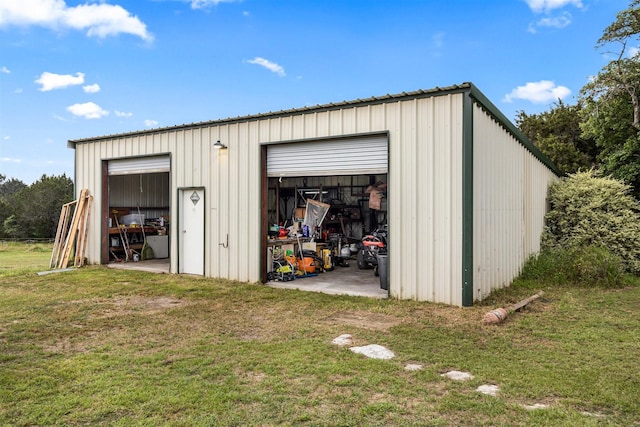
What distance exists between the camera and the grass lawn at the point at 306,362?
111 inches

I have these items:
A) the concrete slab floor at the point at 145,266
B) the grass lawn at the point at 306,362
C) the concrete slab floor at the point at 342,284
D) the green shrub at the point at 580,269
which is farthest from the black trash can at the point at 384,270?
the concrete slab floor at the point at 145,266

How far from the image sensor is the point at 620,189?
34.4ft

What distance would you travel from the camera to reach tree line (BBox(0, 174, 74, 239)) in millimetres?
37159

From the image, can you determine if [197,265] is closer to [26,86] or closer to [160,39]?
[160,39]

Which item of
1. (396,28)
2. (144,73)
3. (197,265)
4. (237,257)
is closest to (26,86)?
(144,73)

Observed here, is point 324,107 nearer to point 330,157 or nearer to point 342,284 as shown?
point 330,157

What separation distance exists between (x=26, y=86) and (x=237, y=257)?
10522 mm

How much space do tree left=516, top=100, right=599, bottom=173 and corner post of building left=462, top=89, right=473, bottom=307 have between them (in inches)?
565

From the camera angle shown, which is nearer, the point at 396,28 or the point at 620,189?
the point at 620,189

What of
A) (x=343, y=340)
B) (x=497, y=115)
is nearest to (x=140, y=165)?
(x=343, y=340)

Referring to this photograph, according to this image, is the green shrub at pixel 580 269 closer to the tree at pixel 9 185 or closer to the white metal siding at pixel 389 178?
the white metal siding at pixel 389 178

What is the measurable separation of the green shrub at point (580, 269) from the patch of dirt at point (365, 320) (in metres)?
4.63

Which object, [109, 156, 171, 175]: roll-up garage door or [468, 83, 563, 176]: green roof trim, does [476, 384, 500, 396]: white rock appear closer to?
[468, 83, 563, 176]: green roof trim

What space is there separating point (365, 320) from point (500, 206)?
12.2 feet
